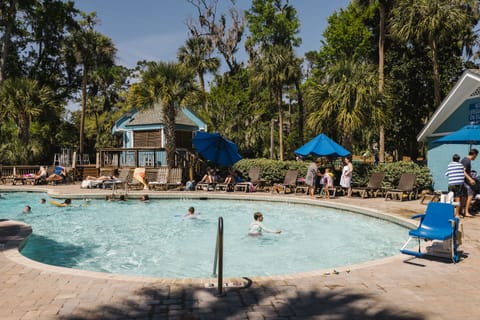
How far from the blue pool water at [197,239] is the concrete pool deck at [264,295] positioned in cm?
244

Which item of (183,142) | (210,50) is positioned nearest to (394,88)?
(183,142)

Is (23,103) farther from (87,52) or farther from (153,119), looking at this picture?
(87,52)

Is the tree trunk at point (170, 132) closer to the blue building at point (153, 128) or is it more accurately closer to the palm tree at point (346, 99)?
the blue building at point (153, 128)

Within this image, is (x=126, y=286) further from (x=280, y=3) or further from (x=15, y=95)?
(x=280, y=3)

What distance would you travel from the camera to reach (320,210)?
13.6 metres

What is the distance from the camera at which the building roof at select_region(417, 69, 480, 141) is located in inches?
567

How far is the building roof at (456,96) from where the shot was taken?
14.4 metres

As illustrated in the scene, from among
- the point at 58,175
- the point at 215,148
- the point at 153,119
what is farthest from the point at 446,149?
the point at 58,175

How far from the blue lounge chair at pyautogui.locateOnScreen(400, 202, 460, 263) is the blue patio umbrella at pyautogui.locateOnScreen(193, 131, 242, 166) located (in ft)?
42.9

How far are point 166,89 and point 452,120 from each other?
13448 mm

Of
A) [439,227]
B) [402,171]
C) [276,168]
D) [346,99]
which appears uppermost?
[346,99]

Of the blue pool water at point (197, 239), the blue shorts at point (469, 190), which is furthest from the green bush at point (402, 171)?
the blue shorts at point (469, 190)

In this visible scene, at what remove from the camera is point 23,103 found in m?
24.5

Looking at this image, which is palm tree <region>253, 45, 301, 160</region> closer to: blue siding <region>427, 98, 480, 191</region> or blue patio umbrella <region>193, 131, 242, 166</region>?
blue patio umbrella <region>193, 131, 242, 166</region>
